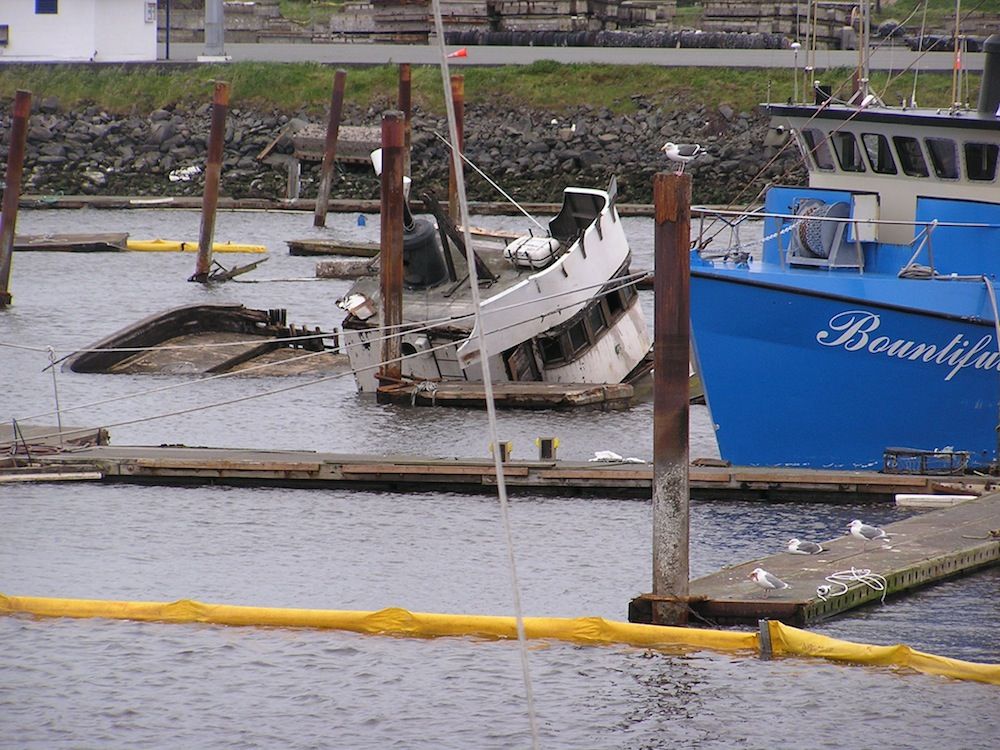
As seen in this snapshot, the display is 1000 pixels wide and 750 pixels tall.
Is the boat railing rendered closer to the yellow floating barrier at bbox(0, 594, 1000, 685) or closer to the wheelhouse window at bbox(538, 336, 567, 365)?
the wheelhouse window at bbox(538, 336, 567, 365)

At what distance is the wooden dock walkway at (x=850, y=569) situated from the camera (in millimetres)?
14883

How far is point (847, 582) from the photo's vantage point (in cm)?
1540

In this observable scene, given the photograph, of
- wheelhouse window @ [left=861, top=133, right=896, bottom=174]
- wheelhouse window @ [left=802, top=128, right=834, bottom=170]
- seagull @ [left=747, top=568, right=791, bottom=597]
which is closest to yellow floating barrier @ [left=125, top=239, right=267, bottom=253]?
wheelhouse window @ [left=802, top=128, right=834, bottom=170]

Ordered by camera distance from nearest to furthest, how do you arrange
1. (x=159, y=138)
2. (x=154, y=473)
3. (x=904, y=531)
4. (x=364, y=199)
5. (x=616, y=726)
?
(x=616, y=726) < (x=904, y=531) < (x=154, y=473) < (x=364, y=199) < (x=159, y=138)

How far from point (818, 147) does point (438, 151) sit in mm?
40545

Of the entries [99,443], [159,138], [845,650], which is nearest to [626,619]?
[845,650]

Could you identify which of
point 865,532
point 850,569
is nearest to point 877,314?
point 865,532

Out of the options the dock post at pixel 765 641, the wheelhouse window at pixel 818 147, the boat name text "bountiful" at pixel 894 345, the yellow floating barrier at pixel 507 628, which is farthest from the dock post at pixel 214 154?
the dock post at pixel 765 641

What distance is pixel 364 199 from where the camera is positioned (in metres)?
59.2

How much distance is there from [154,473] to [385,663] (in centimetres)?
649

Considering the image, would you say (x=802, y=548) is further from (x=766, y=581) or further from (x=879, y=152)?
(x=879, y=152)

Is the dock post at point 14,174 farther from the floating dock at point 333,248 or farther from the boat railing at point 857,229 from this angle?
the boat railing at point 857,229

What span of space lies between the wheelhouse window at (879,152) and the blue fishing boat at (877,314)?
0.06ft

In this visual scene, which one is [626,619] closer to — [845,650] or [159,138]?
[845,650]
